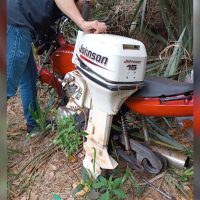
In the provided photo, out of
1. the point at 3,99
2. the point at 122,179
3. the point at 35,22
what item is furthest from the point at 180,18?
the point at 3,99

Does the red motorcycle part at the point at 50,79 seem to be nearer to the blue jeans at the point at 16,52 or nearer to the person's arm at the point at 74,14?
the blue jeans at the point at 16,52

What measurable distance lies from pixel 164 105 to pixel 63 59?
1008mm

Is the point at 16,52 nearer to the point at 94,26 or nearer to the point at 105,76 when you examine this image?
the point at 94,26

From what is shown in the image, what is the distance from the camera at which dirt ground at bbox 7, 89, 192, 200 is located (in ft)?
→ 6.98

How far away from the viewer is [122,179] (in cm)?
210

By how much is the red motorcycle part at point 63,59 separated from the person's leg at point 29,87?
0.58 ft

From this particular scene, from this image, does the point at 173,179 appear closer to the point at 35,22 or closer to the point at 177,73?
the point at 177,73

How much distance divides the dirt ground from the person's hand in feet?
2.98

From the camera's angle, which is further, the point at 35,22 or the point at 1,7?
the point at 35,22

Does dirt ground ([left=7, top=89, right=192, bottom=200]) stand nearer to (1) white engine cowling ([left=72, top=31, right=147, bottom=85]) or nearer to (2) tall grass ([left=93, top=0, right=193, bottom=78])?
(1) white engine cowling ([left=72, top=31, right=147, bottom=85])

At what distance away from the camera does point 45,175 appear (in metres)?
2.36

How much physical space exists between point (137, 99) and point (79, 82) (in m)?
0.42

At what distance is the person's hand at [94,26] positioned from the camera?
2006 mm

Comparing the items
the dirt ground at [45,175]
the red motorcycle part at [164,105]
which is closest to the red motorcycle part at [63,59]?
the dirt ground at [45,175]
